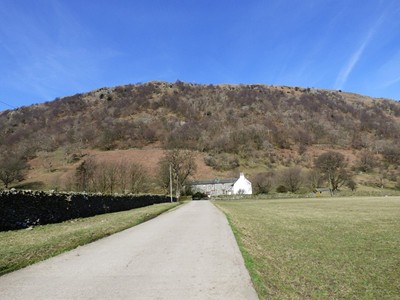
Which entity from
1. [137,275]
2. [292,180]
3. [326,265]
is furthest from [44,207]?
[292,180]

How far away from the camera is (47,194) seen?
20609 mm

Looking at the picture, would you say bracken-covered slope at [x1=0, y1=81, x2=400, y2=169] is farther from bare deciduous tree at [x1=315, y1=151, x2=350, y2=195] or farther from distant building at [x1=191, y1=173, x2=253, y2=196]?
bare deciduous tree at [x1=315, y1=151, x2=350, y2=195]

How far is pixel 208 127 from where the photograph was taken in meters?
155

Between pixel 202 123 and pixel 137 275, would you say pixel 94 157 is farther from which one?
pixel 137 275

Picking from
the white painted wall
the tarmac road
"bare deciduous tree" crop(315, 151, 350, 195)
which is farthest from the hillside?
the tarmac road

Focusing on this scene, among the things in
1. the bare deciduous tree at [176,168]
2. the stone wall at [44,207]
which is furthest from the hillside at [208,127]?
the stone wall at [44,207]

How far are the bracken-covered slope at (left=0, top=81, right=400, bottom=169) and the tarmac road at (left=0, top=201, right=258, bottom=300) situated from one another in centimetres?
11158

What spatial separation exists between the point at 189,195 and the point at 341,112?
128m

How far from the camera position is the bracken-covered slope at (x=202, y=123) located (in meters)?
137

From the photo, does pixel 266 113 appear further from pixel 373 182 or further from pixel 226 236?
pixel 226 236

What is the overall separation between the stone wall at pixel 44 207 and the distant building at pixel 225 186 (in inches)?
2959

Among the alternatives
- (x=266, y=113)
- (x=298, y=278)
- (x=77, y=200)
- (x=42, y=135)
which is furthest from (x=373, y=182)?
(x=42, y=135)

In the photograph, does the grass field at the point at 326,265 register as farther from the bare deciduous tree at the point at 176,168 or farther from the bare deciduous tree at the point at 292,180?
the bare deciduous tree at the point at 292,180

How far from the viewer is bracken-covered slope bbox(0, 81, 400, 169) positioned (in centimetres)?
13725
